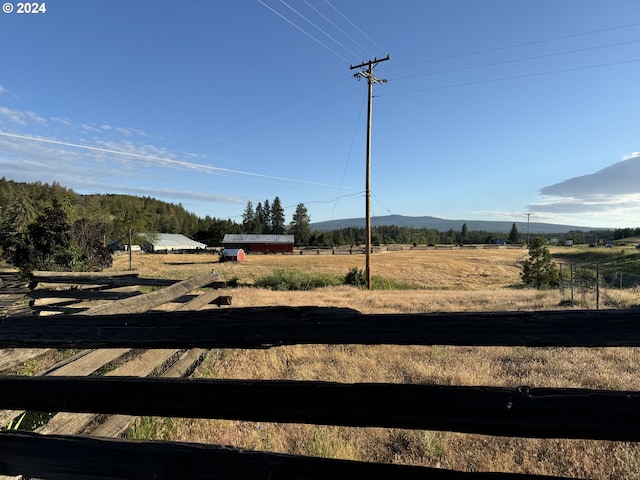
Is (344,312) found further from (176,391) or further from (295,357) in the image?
(295,357)

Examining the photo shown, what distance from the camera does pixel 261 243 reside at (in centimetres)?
10250

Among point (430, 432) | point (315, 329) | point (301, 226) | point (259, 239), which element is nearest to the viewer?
point (315, 329)

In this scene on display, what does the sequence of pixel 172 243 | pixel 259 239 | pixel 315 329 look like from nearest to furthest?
pixel 315 329 → pixel 259 239 → pixel 172 243

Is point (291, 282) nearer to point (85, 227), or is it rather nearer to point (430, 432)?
point (85, 227)

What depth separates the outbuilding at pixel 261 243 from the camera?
102 metres

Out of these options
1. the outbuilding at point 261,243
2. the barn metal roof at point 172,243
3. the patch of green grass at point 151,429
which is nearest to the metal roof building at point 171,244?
the barn metal roof at point 172,243

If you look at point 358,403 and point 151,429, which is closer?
point 358,403

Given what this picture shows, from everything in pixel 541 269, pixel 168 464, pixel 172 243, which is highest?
pixel 168 464

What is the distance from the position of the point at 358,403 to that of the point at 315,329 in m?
0.44

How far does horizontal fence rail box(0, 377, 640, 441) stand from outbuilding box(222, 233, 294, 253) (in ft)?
321

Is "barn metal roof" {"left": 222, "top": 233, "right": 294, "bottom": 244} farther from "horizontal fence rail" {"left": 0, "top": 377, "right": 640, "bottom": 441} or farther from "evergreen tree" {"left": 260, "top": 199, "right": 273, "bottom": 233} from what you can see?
"horizontal fence rail" {"left": 0, "top": 377, "right": 640, "bottom": 441}

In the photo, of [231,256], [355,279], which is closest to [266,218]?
[231,256]

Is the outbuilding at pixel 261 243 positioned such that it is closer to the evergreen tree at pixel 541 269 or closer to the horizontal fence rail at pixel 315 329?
the evergreen tree at pixel 541 269

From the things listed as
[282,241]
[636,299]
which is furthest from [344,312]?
[282,241]
